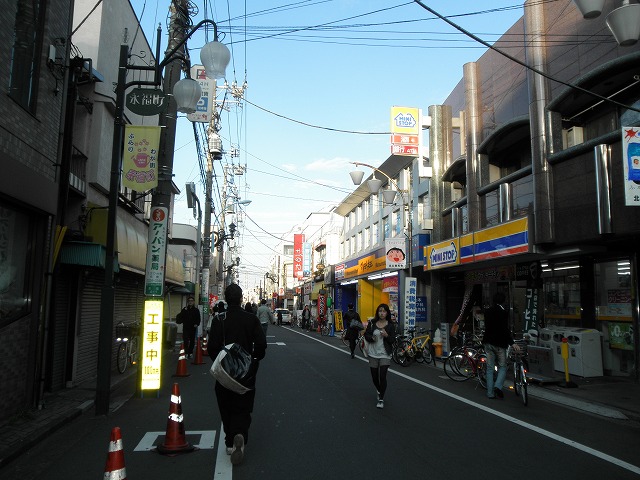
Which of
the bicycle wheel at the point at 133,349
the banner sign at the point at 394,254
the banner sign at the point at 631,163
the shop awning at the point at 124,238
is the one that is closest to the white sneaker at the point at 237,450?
the shop awning at the point at 124,238

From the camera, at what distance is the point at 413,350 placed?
54.9ft


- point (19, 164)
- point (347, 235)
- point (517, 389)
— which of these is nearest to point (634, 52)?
point (517, 389)

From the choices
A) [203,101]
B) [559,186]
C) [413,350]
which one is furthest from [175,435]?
[203,101]

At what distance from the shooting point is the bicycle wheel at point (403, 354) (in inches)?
634

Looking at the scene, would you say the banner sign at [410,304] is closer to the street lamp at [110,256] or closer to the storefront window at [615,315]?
the storefront window at [615,315]

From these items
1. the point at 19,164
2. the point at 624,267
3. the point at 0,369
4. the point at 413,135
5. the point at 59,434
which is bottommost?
the point at 59,434

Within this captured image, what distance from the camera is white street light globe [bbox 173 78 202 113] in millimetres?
9609

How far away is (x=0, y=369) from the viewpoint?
7449mm

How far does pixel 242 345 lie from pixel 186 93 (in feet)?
17.6

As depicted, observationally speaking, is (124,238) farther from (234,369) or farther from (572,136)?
(572,136)

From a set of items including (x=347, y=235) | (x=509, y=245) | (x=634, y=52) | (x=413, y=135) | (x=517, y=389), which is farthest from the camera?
(x=347, y=235)

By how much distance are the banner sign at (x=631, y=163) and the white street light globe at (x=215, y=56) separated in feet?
23.4

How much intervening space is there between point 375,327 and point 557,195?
7.74 metres

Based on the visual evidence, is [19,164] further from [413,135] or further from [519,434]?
[413,135]
